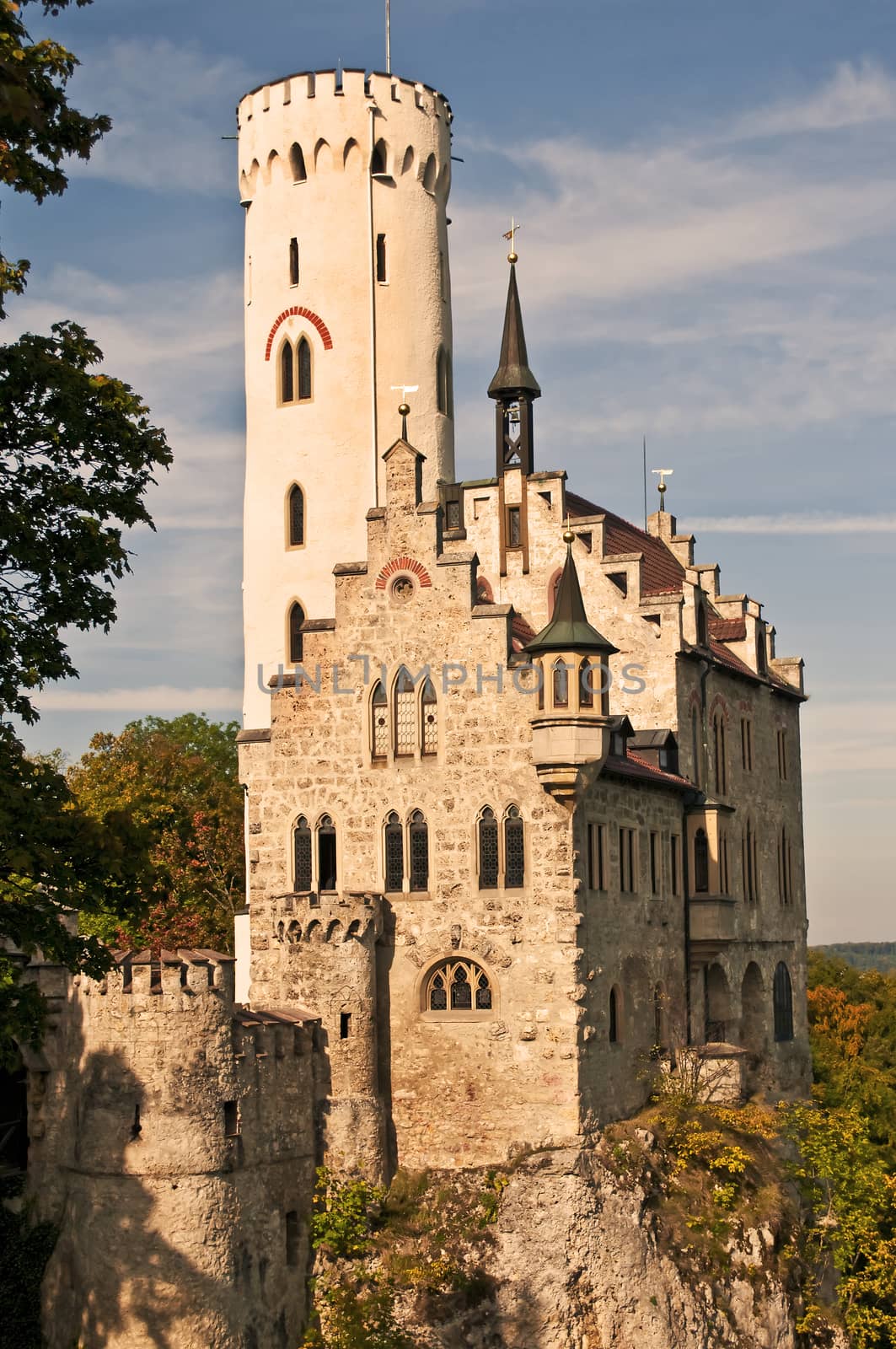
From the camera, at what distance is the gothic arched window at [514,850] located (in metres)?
Answer: 43.6

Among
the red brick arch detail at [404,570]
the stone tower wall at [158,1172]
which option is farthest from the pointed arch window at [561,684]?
the stone tower wall at [158,1172]

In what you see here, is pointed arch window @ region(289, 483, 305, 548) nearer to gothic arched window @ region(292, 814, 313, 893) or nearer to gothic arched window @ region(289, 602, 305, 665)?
gothic arched window @ region(289, 602, 305, 665)

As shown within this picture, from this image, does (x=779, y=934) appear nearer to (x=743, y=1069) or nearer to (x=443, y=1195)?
(x=743, y=1069)

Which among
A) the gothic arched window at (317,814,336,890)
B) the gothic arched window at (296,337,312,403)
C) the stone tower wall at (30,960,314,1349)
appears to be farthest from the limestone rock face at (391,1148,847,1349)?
the gothic arched window at (296,337,312,403)

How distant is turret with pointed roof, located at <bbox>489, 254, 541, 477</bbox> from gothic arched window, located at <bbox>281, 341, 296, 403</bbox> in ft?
18.0

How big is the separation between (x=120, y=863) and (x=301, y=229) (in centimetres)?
3088

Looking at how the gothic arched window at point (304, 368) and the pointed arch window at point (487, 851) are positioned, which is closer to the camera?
the pointed arch window at point (487, 851)

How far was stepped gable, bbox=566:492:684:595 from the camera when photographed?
5419cm

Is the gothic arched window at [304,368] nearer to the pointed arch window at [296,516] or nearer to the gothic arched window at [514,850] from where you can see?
the pointed arch window at [296,516]

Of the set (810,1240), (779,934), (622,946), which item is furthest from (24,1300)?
(779,934)

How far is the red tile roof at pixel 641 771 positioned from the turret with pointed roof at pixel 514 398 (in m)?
8.95

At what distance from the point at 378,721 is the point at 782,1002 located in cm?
2008

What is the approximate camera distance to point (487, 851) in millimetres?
44094

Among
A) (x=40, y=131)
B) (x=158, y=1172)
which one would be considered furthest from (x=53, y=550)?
(x=158, y=1172)
